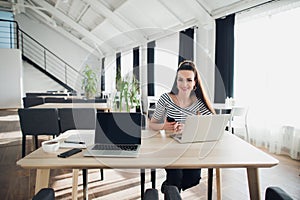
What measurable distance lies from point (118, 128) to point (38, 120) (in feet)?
7.15

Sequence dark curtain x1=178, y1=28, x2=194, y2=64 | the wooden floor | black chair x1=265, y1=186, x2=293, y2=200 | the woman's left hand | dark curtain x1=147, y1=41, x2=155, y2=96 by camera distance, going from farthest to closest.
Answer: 1. dark curtain x1=147, y1=41, x2=155, y2=96
2. dark curtain x1=178, y1=28, x2=194, y2=64
3. the wooden floor
4. the woman's left hand
5. black chair x1=265, y1=186, x2=293, y2=200

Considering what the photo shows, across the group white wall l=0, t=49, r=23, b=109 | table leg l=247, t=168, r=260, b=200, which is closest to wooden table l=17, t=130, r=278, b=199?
table leg l=247, t=168, r=260, b=200

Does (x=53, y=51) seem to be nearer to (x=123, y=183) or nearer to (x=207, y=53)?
(x=207, y=53)

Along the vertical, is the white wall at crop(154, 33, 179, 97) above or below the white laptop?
above

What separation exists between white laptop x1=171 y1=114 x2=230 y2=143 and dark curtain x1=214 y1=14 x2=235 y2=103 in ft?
10.6

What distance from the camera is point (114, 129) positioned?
146cm

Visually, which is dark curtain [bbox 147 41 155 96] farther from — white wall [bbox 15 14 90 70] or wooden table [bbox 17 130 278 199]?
wooden table [bbox 17 130 278 199]

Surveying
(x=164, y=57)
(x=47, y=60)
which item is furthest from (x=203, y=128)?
(x=47, y=60)

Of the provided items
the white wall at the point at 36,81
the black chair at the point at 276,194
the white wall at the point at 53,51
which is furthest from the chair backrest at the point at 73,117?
the white wall at the point at 36,81

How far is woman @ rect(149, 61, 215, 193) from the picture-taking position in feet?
6.17

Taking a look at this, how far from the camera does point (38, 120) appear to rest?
323cm

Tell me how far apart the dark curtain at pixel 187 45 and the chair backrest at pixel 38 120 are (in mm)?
3277

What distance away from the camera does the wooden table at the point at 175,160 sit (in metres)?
1.17

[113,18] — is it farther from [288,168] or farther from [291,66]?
[288,168]
